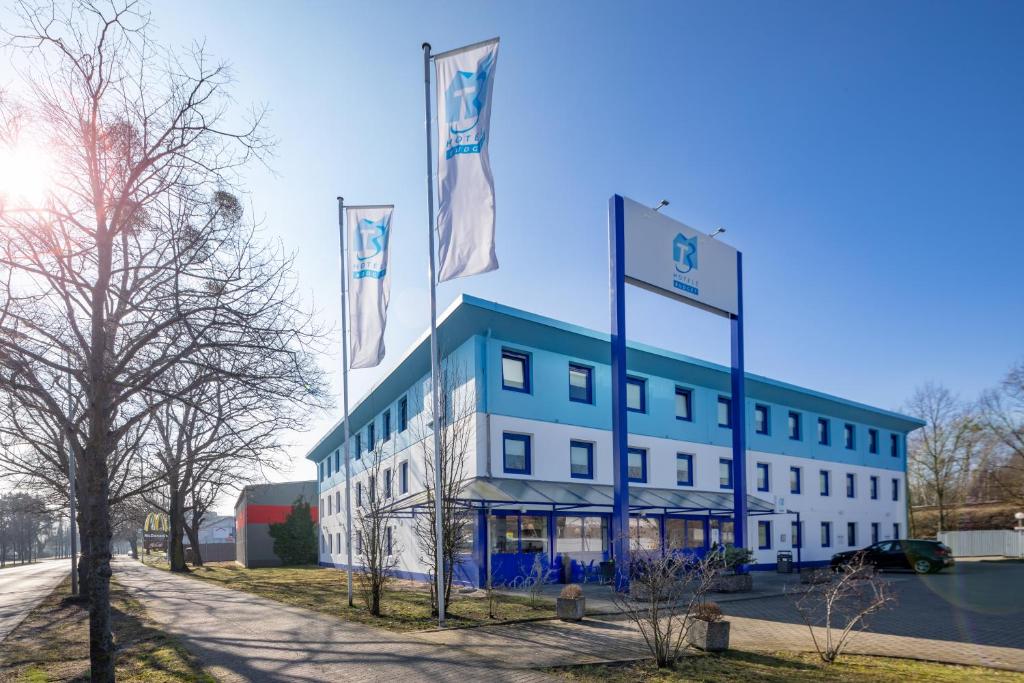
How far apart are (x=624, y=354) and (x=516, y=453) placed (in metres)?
6.33

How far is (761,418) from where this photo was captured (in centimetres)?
3478

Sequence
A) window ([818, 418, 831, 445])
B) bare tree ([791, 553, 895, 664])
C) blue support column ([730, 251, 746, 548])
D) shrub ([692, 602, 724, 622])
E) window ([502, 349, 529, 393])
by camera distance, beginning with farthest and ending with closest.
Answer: window ([818, 418, 831, 445])
window ([502, 349, 529, 393])
blue support column ([730, 251, 746, 548])
shrub ([692, 602, 724, 622])
bare tree ([791, 553, 895, 664])

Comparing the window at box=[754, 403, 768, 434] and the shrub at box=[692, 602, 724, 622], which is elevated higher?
the window at box=[754, 403, 768, 434]

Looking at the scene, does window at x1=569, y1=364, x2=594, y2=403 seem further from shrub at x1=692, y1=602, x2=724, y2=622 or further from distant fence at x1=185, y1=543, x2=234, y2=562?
distant fence at x1=185, y1=543, x2=234, y2=562

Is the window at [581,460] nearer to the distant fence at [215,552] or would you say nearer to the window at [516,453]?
the window at [516,453]

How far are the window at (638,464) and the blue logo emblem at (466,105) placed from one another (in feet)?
54.8

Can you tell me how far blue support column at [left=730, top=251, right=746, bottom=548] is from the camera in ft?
75.9

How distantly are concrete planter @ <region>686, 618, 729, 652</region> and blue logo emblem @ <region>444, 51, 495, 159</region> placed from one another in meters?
9.66

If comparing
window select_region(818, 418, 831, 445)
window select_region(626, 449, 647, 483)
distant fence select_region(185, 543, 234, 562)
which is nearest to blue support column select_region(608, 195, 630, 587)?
window select_region(626, 449, 647, 483)

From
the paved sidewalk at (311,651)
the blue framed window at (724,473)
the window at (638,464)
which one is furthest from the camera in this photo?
the blue framed window at (724,473)

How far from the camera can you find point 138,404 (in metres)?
15.1

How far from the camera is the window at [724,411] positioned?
3288 centimetres

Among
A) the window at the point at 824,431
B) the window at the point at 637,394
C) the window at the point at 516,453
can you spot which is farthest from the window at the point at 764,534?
the window at the point at 516,453

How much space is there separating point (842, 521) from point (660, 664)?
3301cm
